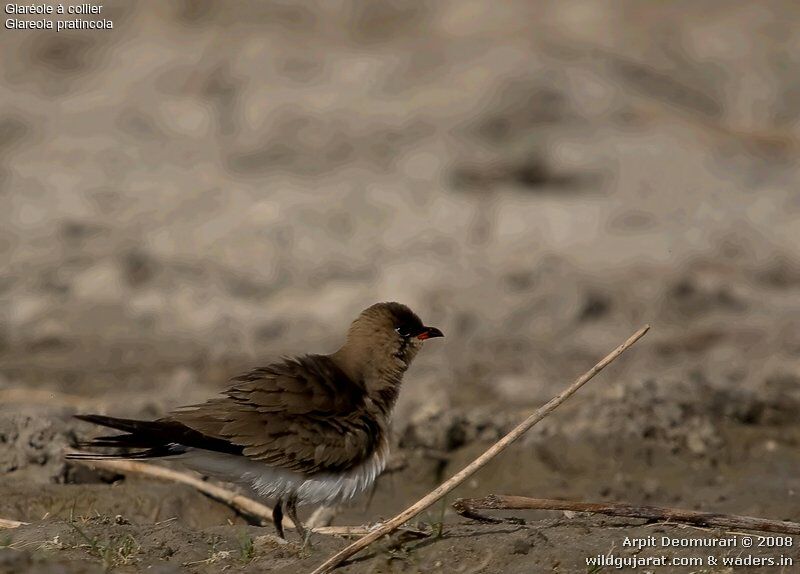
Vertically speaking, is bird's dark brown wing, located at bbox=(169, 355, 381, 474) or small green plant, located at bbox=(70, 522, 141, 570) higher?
bird's dark brown wing, located at bbox=(169, 355, 381, 474)

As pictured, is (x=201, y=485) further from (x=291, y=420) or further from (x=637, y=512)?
(x=637, y=512)

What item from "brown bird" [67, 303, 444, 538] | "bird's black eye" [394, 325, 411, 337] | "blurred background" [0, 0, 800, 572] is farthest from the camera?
"blurred background" [0, 0, 800, 572]

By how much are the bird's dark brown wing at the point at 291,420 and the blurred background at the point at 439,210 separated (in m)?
1.91

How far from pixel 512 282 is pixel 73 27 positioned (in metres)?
5.13

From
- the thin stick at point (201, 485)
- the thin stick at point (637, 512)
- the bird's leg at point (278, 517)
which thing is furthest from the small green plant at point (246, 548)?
the thin stick at point (201, 485)

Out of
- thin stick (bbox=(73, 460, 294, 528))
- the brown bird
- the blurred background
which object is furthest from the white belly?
the blurred background

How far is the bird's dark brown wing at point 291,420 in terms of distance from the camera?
5258 mm

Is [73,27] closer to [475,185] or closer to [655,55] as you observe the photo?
[475,185]

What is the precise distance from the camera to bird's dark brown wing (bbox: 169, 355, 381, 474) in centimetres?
526

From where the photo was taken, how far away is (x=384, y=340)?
243 inches

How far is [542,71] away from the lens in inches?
448

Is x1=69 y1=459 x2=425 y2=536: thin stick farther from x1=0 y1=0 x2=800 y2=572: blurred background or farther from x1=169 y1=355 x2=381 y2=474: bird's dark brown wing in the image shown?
x1=0 y1=0 x2=800 y2=572: blurred background

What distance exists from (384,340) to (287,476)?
3.33ft

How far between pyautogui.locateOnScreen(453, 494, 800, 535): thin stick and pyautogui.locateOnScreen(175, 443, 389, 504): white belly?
2.12 ft
